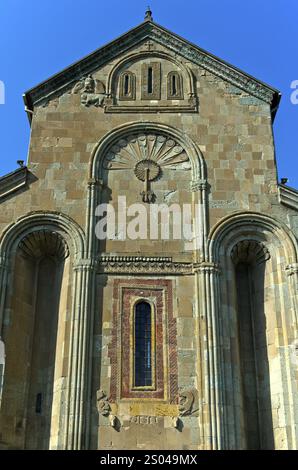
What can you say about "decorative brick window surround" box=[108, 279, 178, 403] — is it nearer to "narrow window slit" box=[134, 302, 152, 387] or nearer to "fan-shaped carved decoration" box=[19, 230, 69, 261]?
"narrow window slit" box=[134, 302, 152, 387]

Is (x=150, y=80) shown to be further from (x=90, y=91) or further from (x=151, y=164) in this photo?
(x=151, y=164)

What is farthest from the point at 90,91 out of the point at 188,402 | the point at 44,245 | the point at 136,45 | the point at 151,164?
the point at 188,402

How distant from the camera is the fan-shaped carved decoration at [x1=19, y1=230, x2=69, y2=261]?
20.7m

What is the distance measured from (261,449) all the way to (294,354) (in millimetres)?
3067

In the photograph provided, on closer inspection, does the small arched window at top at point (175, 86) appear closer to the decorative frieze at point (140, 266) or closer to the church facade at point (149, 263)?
the church facade at point (149, 263)

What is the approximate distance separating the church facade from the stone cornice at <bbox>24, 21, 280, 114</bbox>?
0.05 m

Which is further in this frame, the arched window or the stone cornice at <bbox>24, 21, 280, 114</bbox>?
the stone cornice at <bbox>24, 21, 280, 114</bbox>

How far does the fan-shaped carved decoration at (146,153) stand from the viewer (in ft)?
72.2

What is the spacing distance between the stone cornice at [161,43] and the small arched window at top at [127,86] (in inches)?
40.2

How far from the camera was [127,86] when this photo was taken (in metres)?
23.6

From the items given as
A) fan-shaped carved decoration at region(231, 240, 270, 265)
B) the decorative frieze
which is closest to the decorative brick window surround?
the decorative frieze

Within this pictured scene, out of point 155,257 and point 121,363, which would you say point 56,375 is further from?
point 155,257

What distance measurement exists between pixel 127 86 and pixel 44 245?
712cm

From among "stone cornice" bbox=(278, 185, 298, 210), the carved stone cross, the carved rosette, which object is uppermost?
the carved stone cross
